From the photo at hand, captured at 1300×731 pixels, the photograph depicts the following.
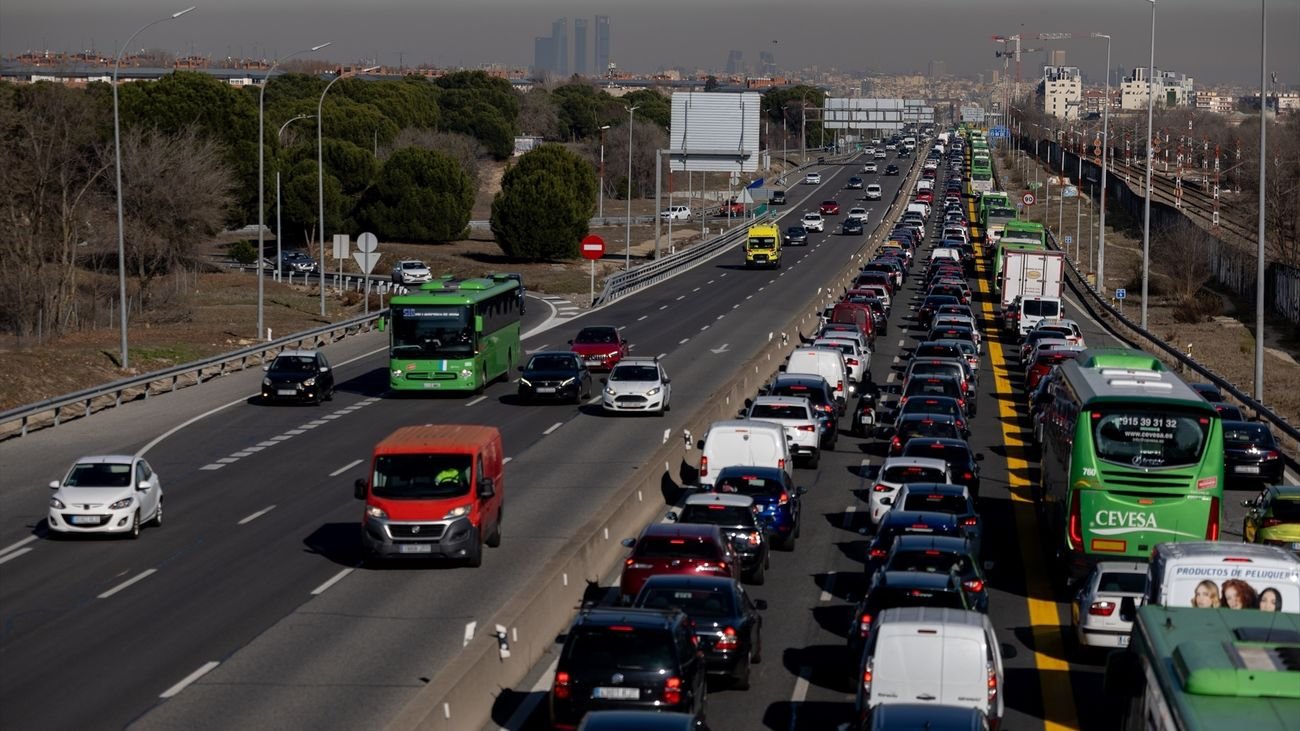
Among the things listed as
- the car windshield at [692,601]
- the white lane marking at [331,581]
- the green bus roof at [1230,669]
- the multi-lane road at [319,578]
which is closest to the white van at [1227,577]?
the multi-lane road at [319,578]

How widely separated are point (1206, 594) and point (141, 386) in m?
35.3

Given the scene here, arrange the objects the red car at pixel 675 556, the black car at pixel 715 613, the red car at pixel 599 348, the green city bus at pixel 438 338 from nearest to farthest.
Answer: the black car at pixel 715 613 < the red car at pixel 675 556 < the green city bus at pixel 438 338 < the red car at pixel 599 348

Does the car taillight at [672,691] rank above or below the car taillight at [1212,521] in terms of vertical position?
below

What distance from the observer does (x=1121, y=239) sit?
126 metres

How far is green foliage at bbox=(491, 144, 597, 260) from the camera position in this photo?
95938mm

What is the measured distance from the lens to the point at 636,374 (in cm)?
4344

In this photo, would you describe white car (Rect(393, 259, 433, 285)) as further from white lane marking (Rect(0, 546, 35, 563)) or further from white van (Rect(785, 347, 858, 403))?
white lane marking (Rect(0, 546, 35, 563))

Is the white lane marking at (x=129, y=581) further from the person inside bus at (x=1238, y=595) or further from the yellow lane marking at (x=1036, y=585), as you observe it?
the person inside bus at (x=1238, y=595)

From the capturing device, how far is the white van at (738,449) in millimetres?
32500

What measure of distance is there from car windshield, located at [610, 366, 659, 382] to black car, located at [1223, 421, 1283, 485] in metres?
14.0

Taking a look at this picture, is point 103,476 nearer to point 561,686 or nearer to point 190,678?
point 190,678

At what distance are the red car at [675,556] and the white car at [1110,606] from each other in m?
4.64

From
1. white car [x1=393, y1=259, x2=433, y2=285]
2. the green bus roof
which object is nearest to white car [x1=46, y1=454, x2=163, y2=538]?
the green bus roof

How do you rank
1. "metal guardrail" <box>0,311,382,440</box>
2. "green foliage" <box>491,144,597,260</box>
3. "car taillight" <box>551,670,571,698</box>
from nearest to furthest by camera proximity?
"car taillight" <box>551,670,571,698</box> → "metal guardrail" <box>0,311,382,440</box> → "green foliage" <box>491,144,597,260</box>
